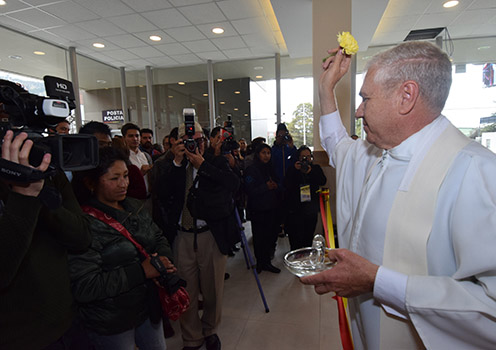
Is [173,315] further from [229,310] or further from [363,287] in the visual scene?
[229,310]

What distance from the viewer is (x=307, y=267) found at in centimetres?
98

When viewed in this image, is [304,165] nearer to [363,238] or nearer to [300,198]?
[300,198]

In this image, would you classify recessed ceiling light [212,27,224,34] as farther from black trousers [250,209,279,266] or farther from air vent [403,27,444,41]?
air vent [403,27,444,41]

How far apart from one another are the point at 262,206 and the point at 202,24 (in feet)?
11.3

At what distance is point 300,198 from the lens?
3.38 m

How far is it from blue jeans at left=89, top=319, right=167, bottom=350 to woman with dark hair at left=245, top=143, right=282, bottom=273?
2021 millimetres

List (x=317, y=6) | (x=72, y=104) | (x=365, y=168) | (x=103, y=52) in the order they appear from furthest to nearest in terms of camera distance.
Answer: (x=103, y=52) → (x=317, y=6) → (x=365, y=168) → (x=72, y=104)

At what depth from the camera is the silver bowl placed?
93 cm

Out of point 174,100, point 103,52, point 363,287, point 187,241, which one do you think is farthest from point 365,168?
point 174,100

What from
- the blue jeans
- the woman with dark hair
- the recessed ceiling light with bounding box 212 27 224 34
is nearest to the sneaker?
the blue jeans

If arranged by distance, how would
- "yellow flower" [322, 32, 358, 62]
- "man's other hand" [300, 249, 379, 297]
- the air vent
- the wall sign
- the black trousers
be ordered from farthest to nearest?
1. the wall sign
2. the air vent
3. the black trousers
4. "yellow flower" [322, 32, 358, 62]
5. "man's other hand" [300, 249, 379, 297]

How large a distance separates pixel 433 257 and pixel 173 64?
24.0 feet

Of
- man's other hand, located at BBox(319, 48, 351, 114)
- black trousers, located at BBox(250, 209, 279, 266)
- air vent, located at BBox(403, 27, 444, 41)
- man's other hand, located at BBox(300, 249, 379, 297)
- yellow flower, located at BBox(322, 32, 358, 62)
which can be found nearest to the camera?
man's other hand, located at BBox(300, 249, 379, 297)

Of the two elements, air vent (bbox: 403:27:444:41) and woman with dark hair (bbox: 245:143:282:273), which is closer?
woman with dark hair (bbox: 245:143:282:273)
